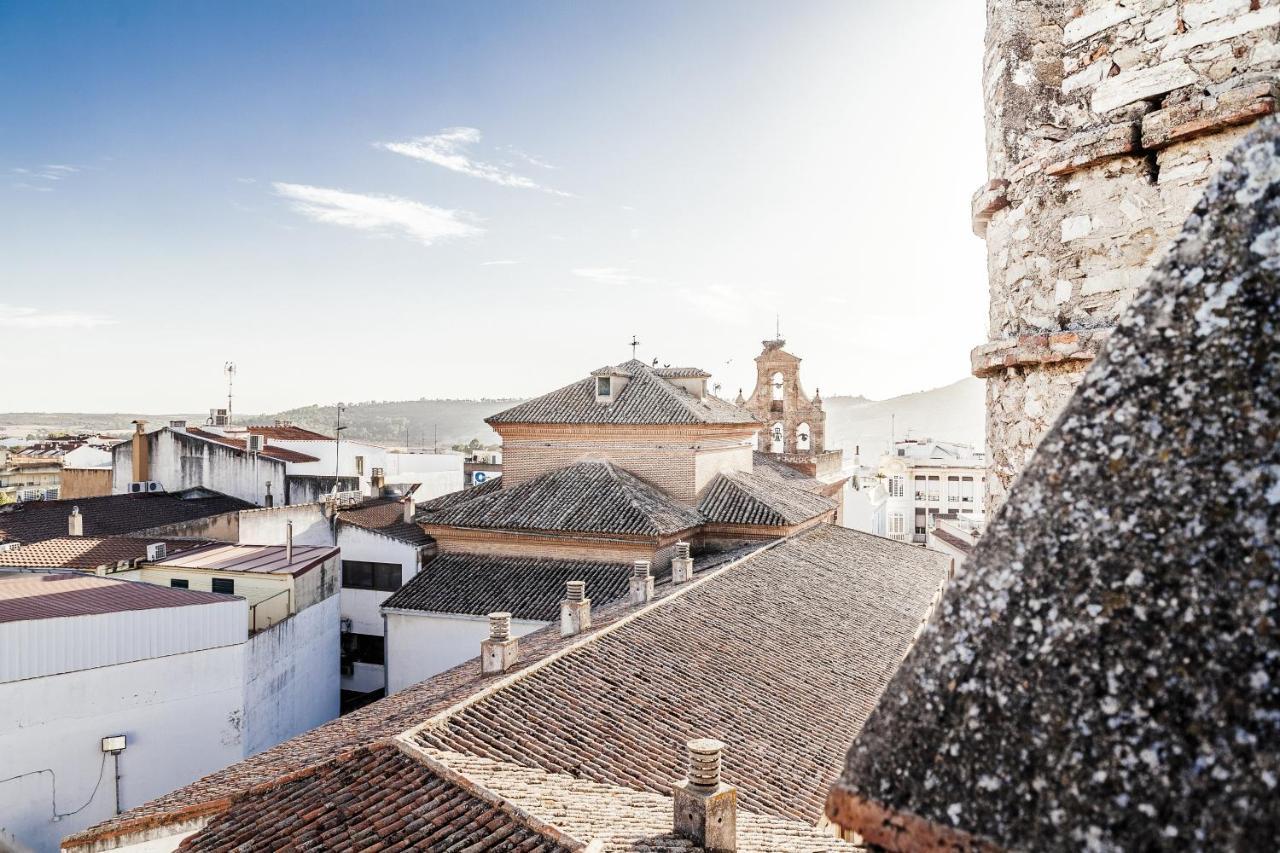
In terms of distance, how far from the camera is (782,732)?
337 inches

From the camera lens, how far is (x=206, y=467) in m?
26.2

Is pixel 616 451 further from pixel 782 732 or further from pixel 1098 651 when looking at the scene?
pixel 1098 651

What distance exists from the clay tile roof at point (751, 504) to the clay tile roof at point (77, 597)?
10.1 meters

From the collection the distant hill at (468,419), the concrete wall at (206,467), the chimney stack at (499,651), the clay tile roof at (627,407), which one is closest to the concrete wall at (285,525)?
the clay tile roof at (627,407)

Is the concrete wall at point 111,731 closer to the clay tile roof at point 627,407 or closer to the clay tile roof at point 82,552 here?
the clay tile roof at point 82,552

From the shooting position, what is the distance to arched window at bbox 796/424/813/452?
2731cm

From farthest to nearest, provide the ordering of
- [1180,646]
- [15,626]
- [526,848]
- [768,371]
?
[768,371]
[15,626]
[526,848]
[1180,646]

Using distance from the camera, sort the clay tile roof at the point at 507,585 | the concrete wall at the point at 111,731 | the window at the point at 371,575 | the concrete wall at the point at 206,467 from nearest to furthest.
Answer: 1. the concrete wall at the point at 111,731
2. the clay tile roof at the point at 507,585
3. the window at the point at 371,575
4. the concrete wall at the point at 206,467

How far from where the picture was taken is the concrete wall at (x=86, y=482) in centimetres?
2909

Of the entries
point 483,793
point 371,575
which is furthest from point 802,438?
point 483,793

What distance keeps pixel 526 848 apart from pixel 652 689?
3.68m

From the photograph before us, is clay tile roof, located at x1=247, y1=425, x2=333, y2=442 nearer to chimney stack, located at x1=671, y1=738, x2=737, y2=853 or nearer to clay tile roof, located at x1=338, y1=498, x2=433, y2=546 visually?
clay tile roof, located at x1=338, y1=498, x2=433, y2=546

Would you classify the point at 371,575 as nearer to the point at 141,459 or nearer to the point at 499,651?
the point at 499,651

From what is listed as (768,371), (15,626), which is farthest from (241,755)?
(768,371)
